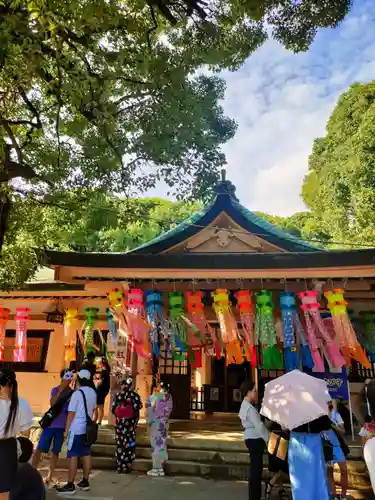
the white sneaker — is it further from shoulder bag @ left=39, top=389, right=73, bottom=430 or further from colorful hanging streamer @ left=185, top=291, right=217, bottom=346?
colorful hanging streamer @ left=185, top=291, right=217, bottom=346

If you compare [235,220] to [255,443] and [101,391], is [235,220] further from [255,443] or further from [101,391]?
[255,443]

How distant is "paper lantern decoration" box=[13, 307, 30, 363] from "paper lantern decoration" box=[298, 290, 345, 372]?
23.6 ft

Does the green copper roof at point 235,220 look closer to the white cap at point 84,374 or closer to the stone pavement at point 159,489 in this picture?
the white cap at point 84,374

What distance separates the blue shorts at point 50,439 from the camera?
18.2 feet

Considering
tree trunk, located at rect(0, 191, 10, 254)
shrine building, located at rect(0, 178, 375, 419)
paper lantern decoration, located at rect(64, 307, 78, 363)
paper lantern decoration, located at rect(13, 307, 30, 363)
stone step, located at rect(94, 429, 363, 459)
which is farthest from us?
paper lantern decoration, located at rect(64, 307, 78, 363)

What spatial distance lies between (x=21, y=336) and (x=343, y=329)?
7.98m

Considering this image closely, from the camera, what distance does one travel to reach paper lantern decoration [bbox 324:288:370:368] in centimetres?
721

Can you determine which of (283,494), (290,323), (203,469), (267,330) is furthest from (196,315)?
(283,494)

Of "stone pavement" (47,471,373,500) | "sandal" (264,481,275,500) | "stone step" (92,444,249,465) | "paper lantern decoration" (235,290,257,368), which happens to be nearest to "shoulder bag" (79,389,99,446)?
"stone pavement" (47,471,373,500)

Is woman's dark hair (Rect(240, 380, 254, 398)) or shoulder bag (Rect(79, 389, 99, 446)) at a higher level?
woman's dark hair (Rect(240, 380, 254, 398))

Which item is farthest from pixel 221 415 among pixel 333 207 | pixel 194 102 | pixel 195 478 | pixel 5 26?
pixel 333 207

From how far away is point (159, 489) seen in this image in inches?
225

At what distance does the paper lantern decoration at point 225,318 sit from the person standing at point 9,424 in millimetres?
4613

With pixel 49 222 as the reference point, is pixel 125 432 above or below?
below
